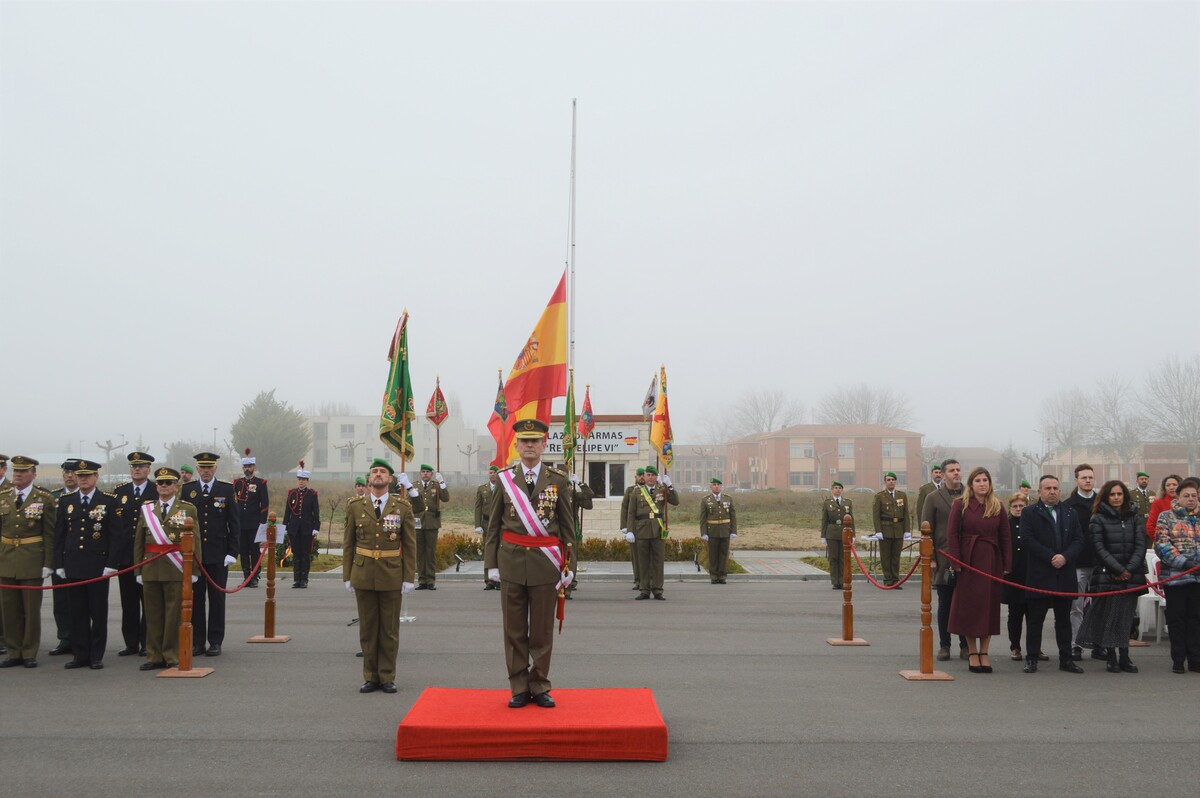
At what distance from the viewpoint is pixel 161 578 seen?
8938 millimetres

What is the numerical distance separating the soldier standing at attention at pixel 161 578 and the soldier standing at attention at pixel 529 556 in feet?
12.6

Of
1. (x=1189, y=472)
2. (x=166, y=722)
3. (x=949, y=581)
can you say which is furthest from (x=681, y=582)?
(x=1189, y=472)

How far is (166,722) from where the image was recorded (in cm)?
679

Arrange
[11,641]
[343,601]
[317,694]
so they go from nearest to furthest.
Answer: [317,694] → [11,641] → [343,601]

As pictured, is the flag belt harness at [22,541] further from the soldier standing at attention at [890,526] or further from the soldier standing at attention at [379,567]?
the soldier standing at attention at [890,526]

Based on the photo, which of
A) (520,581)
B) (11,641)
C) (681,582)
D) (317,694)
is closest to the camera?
(520,581)

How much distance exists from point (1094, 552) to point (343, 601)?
Result: 10.2 m

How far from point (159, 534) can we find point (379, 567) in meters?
2.63

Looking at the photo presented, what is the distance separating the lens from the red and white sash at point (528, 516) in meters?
6.77

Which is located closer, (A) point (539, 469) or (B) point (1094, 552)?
(A) point (539, 469)

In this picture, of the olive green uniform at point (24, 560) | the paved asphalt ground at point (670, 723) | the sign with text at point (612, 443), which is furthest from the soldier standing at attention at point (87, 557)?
the sign with text at point (612, 443)

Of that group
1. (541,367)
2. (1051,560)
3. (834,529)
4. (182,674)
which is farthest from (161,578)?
(834,529)

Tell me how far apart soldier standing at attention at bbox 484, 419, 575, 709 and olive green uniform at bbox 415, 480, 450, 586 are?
9.44 m

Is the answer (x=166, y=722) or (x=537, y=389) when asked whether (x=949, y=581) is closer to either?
(x=537, y=389)
